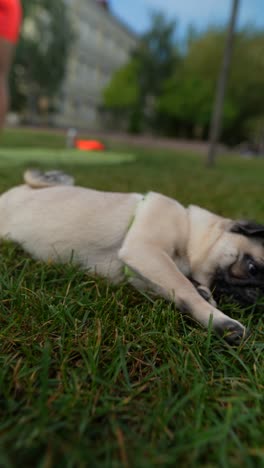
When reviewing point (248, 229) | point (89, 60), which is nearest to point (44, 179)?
point (248, 229)

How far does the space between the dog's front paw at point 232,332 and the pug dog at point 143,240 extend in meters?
0.24

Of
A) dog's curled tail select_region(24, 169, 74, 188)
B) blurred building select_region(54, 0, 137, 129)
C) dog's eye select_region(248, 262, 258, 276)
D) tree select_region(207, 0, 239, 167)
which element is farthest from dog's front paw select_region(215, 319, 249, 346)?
blurred building select_region(54, 0, 137, 129)

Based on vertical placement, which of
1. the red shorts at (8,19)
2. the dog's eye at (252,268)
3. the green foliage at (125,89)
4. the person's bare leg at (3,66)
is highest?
the green foliage at (125,89)

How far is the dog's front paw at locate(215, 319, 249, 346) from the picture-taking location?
162cm

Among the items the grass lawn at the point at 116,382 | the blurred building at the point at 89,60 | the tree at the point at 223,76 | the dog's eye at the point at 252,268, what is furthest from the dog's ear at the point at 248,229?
the blurred building at the point at 89,60

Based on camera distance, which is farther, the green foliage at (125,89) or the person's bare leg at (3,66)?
the green foliage at (125,89)

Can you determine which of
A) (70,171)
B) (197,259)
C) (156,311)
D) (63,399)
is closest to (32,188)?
(197,259)

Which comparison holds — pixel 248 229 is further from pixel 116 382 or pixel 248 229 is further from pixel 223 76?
pixel 223 76

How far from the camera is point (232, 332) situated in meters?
1.64

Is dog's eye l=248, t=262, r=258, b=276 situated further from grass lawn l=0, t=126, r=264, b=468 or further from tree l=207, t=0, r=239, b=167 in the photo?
tree l=207, t=0, r=239, b=167

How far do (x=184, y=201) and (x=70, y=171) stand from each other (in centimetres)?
239

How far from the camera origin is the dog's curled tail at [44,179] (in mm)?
2922

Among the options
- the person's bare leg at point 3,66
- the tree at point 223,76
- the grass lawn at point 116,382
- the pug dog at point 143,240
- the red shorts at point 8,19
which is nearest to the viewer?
the grass lawn at point 116,382

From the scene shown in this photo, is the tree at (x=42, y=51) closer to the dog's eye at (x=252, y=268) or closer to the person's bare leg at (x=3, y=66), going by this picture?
the person's bare leg at (x=3, y=66)
